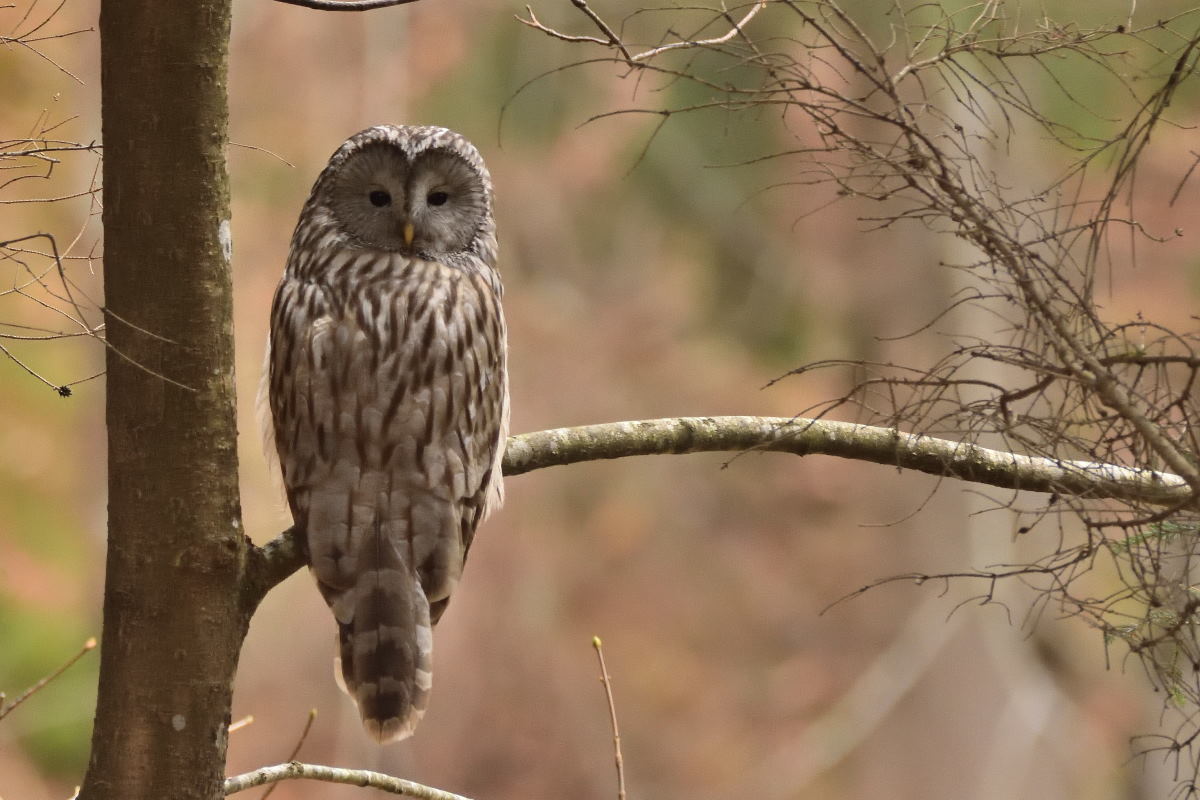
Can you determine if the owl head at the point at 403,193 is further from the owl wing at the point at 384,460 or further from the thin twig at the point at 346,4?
the thin twig at the point at 346,4

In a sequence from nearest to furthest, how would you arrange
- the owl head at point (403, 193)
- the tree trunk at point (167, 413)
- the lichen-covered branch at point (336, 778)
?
the tree trunk at point (167, 413), the lichen-covered branch at point (336, 778), the owl head at point (403, 193)

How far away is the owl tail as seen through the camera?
8.38 feet

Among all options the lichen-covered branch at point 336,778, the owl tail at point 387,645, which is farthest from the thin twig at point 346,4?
the lichen-covered branch at point 336,778

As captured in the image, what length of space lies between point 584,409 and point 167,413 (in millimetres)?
7084

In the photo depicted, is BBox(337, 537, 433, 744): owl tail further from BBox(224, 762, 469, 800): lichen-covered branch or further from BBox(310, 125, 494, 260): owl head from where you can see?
BBox(310, 125, 494, 260): owl head

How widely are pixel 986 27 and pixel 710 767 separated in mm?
8730

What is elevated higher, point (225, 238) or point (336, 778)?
point (225, 238)

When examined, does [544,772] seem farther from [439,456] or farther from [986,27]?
[986,27]

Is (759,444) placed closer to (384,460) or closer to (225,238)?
(384,460)

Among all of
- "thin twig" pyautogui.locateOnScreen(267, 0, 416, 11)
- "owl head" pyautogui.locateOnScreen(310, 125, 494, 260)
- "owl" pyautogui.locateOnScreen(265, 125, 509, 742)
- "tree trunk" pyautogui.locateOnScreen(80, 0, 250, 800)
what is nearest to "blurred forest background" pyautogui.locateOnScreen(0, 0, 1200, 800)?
"owl head" pyautogui.locateOnScreen(310, 125, 494, 260)

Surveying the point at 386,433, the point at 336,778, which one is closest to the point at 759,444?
the point at 386,433

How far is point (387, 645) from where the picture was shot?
255cm

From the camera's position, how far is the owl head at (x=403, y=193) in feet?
9.62

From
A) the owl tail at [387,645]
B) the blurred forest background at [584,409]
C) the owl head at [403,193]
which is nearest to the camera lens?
the owl tail at [387,645]
